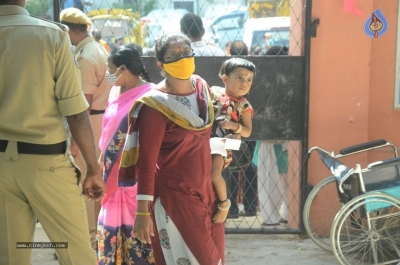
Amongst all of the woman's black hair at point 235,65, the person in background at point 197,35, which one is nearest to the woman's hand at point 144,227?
the woman's black hair at point 235,65

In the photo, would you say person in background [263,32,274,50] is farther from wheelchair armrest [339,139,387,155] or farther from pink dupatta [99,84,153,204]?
pink dupatta [99,84,153,204]

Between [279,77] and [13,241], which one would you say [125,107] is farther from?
[279,77]

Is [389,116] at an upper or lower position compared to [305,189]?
upper

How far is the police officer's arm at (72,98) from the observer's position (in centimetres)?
290

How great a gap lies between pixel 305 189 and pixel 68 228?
287cm

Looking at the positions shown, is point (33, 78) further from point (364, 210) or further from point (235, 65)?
point (364, 210)

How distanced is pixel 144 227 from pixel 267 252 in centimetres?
236

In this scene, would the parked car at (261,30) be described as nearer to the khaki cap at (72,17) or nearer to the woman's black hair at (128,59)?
the khaki cap at (72,17)

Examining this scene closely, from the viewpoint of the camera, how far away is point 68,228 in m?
2.95

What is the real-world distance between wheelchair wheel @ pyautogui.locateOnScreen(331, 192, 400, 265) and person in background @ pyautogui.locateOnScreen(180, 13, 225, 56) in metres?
1.88

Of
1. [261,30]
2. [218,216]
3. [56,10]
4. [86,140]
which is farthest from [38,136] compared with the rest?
[261,30]

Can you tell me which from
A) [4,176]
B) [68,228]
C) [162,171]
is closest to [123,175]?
[162,171]

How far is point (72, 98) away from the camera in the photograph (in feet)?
9.60

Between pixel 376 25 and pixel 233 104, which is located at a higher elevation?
pixel 376 25
